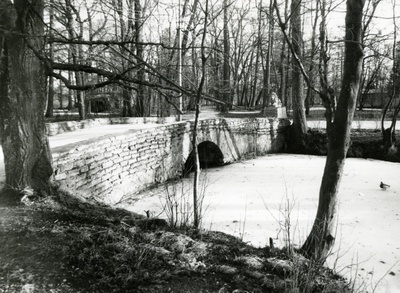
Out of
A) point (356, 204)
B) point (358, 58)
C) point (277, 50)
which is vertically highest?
point (277, 50)

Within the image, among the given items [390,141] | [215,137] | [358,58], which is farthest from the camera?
[390,141]

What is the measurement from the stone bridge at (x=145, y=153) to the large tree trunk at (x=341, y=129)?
259cm

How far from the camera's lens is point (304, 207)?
7793mm

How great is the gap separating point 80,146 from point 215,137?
6786 millimetres

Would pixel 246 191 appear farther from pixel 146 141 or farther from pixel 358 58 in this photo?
pixel 358 58

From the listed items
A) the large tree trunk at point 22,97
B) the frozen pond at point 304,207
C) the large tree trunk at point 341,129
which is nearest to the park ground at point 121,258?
the large tree trunk at point 22,97

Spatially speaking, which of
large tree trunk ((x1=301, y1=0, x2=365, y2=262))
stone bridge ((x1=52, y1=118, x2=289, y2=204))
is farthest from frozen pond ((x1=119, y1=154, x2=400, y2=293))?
stone bridge ((x1=52, y1=118, x2=289, y2=204))

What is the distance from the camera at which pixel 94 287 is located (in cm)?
251

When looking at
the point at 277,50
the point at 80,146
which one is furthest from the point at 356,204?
the point at 277,50

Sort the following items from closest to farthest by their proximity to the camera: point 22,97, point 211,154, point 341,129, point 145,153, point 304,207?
point 22,97 < point 341,129 < point 304,207 < point 145,153 < point 211,154

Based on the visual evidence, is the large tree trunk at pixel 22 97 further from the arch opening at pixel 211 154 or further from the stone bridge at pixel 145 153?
the arch opening at pixel 211 154

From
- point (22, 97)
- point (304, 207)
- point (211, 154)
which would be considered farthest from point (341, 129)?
point (211, 154)

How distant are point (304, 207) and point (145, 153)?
392 cm

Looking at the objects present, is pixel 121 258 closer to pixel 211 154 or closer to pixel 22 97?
pixel 22 97
